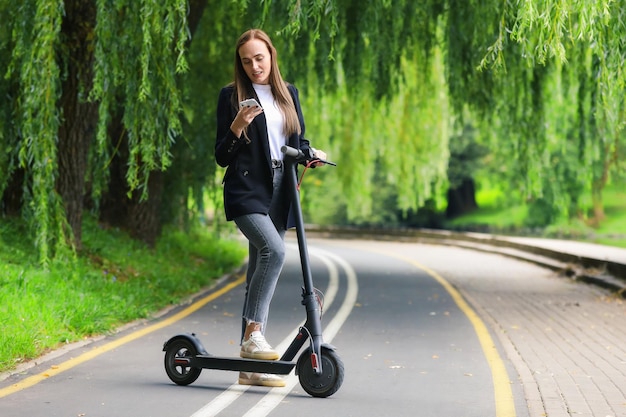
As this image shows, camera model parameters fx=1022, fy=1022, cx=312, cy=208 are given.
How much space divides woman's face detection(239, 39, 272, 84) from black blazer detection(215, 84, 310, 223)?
0.56 feet

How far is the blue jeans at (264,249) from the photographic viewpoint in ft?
20.6

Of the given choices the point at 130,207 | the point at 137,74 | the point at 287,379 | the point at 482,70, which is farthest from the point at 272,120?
the point at 130,207

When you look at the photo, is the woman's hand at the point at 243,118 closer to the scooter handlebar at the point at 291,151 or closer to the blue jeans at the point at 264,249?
the scooter handlebar at the point at 291,151

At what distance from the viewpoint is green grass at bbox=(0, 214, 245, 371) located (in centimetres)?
844

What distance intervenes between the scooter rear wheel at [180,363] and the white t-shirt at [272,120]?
4.51ft

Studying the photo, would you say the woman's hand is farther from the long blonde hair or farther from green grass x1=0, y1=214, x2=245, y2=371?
green grass x1=0, y1=214, x2=245, y2=371

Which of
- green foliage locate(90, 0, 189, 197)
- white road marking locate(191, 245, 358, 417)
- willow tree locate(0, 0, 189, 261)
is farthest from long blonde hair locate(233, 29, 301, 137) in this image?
green foliage locate(90, 0, 189, 197)

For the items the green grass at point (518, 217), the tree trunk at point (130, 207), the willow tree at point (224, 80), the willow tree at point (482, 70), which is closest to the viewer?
the willow tree at point (224, 80)

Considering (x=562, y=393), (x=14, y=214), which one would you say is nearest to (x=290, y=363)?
(x=562, y=393)

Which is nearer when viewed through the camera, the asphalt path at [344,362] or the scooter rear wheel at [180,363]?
the asphalt path at [344,362]

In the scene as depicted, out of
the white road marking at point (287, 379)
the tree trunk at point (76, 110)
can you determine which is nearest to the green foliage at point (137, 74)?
the tree trunk at point (76, 110)

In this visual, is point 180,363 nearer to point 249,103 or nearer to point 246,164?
point 246,164

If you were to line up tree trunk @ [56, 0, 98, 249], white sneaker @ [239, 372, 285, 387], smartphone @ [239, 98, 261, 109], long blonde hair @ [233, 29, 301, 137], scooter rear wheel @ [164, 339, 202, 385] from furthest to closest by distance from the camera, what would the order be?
tree trunk @ [56, 0, 98, 249] → scooter rear wheel @ [164, 339, 202, 385] → white sneaker @ [239, 372, 285, 387] → long blonde hair @ [233, 29, 301, 137] → smartphone @ [239, 98, 261, 109]

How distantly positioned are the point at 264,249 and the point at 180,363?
3.35ft
